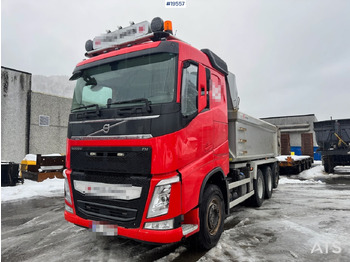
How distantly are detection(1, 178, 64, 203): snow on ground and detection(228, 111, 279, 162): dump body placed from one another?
22.3 ft

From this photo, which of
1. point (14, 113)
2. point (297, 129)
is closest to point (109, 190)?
point (14, 113)

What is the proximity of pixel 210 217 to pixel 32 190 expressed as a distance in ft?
25.9

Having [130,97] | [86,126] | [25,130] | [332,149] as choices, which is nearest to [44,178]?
[25,130]

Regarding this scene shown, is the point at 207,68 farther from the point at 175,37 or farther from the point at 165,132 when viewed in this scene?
the point at 165,132

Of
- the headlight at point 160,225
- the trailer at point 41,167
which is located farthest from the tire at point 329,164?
the headlight at point 160,225

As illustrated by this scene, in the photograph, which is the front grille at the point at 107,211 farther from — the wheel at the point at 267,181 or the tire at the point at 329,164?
the tire at the point at 329,164

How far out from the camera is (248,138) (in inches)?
239

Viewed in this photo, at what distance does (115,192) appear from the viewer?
3.32 meters

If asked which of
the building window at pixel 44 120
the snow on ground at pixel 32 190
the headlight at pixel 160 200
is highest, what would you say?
the building window at pixel 44 120

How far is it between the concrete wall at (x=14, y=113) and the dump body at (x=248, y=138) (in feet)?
37.9

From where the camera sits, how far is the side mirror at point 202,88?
3.74 meters

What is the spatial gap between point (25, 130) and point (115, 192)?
11697 millimetres

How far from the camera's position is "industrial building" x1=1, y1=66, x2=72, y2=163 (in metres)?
12.1

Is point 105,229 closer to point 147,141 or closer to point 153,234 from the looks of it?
point 153,234
